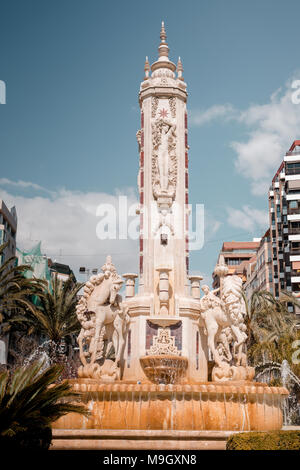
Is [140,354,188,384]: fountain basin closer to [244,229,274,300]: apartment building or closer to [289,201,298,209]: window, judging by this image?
[244,229,274,300]: apartment building

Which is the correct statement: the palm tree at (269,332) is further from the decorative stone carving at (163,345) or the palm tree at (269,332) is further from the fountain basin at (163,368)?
the fountain basin at (163,368)

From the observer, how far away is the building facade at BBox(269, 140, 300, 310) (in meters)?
60.3

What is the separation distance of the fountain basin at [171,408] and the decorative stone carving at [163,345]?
4.27m

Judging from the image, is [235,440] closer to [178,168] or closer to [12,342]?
[178,168]

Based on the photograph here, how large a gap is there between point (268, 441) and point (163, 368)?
7.76m

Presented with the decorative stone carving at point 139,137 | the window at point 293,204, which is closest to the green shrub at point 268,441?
the decorative stone carving at point 139,137

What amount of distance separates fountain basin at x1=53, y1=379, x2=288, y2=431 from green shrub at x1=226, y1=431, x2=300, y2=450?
3.60 m

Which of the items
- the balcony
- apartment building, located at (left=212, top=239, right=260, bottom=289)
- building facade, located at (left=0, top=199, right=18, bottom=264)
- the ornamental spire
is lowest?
the ornamental spire

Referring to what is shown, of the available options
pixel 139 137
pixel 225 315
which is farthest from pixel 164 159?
pixel 225 315

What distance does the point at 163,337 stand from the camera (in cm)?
1788

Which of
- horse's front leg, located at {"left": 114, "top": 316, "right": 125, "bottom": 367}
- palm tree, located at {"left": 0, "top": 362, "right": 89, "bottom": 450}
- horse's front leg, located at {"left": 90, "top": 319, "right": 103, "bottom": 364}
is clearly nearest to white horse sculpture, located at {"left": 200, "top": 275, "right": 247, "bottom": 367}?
horse's front leg, located at {"left": 114, "top": 316, "right": 125, "bottom": 367}

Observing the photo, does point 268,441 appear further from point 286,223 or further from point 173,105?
point 286,223

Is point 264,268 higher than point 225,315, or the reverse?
point 264,268
